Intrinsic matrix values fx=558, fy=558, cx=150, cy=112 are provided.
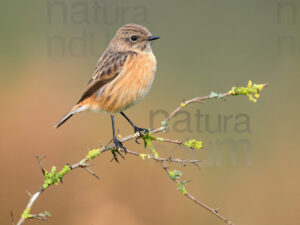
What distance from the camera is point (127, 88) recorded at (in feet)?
15.6

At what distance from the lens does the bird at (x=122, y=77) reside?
15.6 ft

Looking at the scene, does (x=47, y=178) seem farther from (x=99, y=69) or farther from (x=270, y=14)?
(x=270, y=14)

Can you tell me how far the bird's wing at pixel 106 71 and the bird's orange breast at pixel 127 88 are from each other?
4 centimetres

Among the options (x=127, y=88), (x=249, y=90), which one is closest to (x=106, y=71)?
(x=127, y=88)

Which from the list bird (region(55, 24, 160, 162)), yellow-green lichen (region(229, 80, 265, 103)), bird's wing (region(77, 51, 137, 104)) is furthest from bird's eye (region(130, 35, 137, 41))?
yellow-green lichen (region(229, 80, 265, 103))

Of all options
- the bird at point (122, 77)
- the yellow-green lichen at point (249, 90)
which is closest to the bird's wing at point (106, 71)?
the bird at point (122, 77)

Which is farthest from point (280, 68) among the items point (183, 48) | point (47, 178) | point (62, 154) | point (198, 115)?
point (47, 178)

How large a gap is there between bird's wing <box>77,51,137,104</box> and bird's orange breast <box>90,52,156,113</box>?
36mm

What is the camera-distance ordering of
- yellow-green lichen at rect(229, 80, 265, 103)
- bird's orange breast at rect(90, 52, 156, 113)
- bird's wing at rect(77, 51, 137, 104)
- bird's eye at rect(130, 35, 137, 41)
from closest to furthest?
yellow-green lichen at rect(229, 80, 265, 103) < bird's orange breast at rect(90, 52, 156, 113) < bird's wing at rect(77, 51, 137, 104) < bird's eye at rect(130, 35, 137, 41)

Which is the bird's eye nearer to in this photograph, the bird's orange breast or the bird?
the bird

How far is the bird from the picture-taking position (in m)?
4.76

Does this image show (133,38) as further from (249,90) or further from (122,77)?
(249,90)

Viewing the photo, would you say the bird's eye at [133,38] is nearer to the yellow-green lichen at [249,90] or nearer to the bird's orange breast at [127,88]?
the bird's orange breast at [127,88]

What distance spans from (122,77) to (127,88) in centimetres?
16
